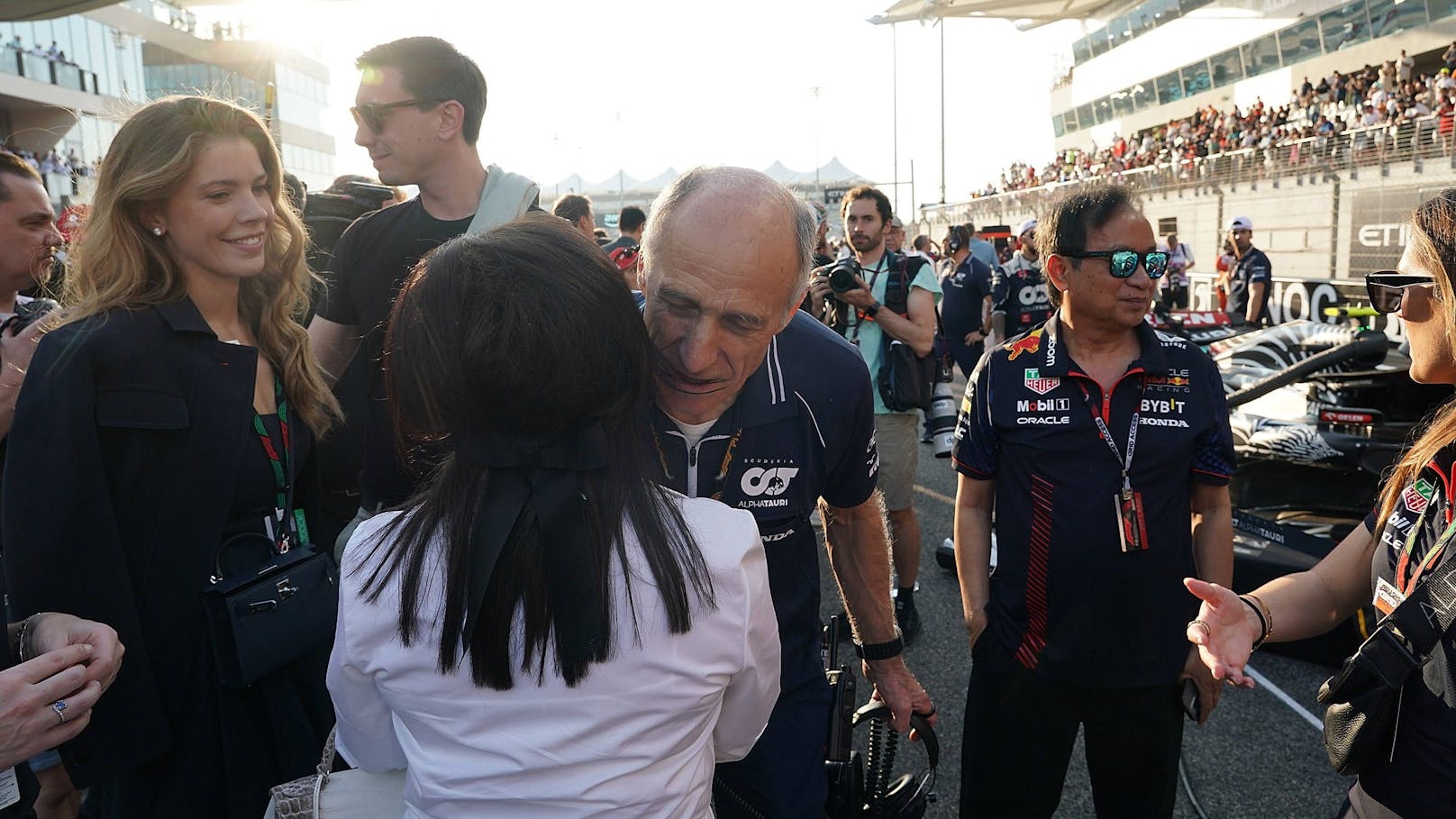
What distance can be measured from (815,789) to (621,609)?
3.16ft

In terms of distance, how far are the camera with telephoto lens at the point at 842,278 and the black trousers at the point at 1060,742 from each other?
2.46 m

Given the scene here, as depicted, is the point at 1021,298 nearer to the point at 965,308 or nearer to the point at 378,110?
the point at 965,308

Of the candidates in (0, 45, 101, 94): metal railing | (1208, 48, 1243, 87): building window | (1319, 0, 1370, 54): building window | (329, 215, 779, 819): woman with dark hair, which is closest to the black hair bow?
(329, 215, 779, 819): woman with dark hair

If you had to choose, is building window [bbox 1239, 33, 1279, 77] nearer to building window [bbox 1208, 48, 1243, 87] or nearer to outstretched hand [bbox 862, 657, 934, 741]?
building window [bbox 1208, 48, 1243, 87]

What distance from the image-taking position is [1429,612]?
149 cm

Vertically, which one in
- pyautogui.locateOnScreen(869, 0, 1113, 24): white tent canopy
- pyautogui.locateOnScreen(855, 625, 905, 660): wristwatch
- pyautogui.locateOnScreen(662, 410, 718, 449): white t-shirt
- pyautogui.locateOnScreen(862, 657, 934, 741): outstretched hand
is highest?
pyautogui.locateOnScreen(869, 0, 1113, 24): white tent canopy

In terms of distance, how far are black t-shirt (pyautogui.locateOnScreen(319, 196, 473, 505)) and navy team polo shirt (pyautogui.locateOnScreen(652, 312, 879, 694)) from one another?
37.9 inches

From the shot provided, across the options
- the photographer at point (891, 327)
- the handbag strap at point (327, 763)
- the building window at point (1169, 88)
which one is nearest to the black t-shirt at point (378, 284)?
the handbag strap at point (327, 763)

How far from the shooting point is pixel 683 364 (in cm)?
181

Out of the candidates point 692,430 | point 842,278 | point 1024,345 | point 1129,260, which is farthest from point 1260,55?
point 692,430

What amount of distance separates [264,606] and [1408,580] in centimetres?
220

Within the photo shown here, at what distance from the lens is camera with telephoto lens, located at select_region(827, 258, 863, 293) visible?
15.2 feet

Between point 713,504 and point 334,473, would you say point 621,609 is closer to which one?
point 713,504

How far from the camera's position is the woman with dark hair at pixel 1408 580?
59.6 inches
